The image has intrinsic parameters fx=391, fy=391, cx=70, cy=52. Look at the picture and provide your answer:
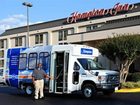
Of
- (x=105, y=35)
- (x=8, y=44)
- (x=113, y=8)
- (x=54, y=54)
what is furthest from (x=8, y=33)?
(x=54, y=54)

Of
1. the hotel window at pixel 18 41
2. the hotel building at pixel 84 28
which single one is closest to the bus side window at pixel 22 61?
the hotel building at pixel 84 28

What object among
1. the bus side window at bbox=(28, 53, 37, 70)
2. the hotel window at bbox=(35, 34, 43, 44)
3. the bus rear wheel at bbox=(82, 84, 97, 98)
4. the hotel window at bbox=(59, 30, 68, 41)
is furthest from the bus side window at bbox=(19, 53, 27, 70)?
the hotel window at bbox=(35, 34, 43, 44)

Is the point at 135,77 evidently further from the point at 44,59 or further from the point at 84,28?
the point at 84,28

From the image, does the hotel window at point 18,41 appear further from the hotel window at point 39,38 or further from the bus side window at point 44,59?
the bus side window at point 44,59

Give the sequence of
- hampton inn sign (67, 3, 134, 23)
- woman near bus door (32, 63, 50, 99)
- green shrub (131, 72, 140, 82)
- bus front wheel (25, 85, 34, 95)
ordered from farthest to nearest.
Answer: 1. hampton inn sign (67, 3, 134, 23)
2. green shrub (131, 72, 140, 82)
3. bus front wheel (25, 85, 34, 95)
4. woman near bus door (32, 63, 50, 99)

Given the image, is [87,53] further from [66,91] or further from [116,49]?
[116,49]

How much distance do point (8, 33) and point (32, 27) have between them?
350 inches

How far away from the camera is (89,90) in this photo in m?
19.9

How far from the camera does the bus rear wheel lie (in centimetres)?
1978

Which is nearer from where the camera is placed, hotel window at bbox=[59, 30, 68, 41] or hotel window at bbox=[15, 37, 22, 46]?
hotel window at bbox=[59, 30, 68, 41]

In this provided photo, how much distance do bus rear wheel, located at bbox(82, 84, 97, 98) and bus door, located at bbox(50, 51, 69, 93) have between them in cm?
99

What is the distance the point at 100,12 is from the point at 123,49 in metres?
28.6

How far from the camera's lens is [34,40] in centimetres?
6906

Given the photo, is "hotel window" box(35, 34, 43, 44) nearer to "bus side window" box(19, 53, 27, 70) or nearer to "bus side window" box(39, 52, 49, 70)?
"bus side window" box(19, 53, 27, 70)
